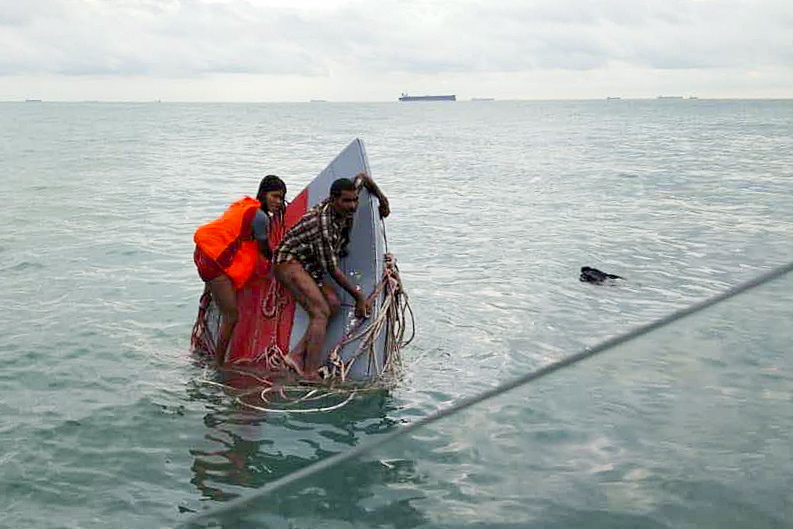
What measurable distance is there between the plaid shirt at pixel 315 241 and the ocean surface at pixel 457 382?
1194 millimetres

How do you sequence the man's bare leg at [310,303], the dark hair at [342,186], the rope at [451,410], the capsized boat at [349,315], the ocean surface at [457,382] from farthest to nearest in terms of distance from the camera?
the capsized boat at [349,315]
the man's bare leg at [310,303]
the dark hair at [342,186]
the ocean surface at [457,382]
the rope at [451,410]

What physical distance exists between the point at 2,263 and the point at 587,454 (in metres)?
14.4

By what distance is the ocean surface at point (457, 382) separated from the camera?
2.52 metres

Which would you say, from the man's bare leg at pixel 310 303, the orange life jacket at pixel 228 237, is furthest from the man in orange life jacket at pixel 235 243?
the man's bare leg at pixel 310 303

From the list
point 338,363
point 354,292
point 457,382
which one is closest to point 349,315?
point 354,292

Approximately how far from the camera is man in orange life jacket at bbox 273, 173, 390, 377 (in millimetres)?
7102

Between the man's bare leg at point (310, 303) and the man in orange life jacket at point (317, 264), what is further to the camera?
the man's bare leg at point (310, 303)

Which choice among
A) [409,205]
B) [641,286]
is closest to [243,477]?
[641,286]

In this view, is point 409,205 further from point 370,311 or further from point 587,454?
point 587,454

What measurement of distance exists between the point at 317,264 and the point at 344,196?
2.28 feet

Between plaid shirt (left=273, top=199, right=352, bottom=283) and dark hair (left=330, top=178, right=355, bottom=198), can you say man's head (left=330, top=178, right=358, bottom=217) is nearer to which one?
dark hair (left=330, top=178, right=355, bottom=198)

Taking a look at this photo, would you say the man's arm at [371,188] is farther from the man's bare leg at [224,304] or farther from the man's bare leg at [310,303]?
the man's bare leg at [224,304]

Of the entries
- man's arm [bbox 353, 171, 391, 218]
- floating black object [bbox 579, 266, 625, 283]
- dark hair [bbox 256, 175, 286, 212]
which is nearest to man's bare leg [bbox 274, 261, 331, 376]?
dark hair [bbox 256, 175, 286, 212]

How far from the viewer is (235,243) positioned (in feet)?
24.5
